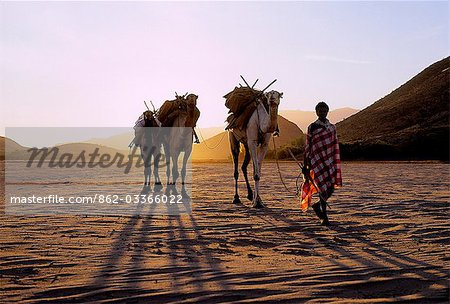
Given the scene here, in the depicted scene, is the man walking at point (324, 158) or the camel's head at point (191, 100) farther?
the camel's head at point (191, 100)

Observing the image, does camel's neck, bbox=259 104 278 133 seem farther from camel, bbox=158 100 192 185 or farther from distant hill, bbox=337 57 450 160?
distant hill, bbox=337 57 450 160

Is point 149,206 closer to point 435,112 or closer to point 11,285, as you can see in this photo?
point 11,285

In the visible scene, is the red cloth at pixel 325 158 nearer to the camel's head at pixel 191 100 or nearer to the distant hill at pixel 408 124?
the camel's head at pixel 191 100

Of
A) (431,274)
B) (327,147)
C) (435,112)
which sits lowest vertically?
(431,274)

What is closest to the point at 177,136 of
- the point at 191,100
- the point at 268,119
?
the point at 191,100

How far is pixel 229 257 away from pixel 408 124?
3021 inches

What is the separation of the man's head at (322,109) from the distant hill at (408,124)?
143ft

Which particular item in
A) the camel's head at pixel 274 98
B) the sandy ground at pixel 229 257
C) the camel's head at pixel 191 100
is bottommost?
the sandy ground at pixel 229 257

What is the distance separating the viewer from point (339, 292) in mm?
5266

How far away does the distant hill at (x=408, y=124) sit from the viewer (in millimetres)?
55062

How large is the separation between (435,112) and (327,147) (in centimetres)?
7539

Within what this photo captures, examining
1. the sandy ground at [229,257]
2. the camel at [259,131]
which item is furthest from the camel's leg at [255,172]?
the sandy ground at [229,257]

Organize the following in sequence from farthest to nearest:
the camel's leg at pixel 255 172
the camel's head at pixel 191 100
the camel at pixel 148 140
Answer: the camel at pixel 148 140 → the camel's head at pixel 191 100 → the camel's leg at pixel 255 172

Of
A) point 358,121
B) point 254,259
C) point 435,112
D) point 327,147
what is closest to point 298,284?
point 254,259
